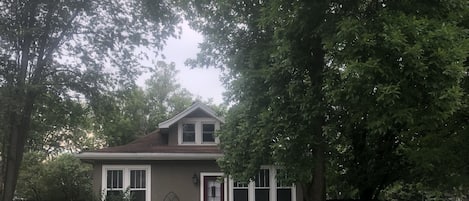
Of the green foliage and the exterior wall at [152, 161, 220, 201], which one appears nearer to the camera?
the exterior wall at [152, 161, 220, 201]

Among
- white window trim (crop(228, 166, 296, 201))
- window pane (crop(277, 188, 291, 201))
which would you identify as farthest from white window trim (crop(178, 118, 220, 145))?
window pane (crop(277, 188, 291, 201))

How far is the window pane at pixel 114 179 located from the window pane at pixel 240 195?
13.6ft

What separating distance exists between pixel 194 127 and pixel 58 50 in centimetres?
586

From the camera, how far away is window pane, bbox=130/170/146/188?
19.9 metres

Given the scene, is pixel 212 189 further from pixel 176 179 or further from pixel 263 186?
pixel 263 186

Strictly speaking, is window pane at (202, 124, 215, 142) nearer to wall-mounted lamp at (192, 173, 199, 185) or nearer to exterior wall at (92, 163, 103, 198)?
wall-mounted lamp at (192, 173, 199, 185)

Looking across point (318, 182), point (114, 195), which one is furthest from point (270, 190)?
point (318, 182)

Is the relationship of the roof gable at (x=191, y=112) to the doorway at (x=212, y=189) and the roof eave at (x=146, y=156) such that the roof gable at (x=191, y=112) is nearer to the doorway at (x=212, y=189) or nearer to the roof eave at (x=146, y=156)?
the roof eave at (x=146, y=156)

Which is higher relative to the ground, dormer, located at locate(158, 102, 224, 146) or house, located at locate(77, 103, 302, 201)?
dormer, located at locate(158, 102, 224, 146)

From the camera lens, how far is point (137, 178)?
1991cm

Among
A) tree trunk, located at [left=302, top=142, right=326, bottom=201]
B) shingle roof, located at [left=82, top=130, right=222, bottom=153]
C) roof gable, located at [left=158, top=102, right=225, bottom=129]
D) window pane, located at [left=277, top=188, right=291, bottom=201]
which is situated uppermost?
roof gable, located at [left=158, top=102, right=225, bottom=129]

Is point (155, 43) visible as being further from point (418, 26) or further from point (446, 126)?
point (418, 26)

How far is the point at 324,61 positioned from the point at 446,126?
3.87 m

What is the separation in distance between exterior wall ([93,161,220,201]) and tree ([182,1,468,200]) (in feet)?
17.9
